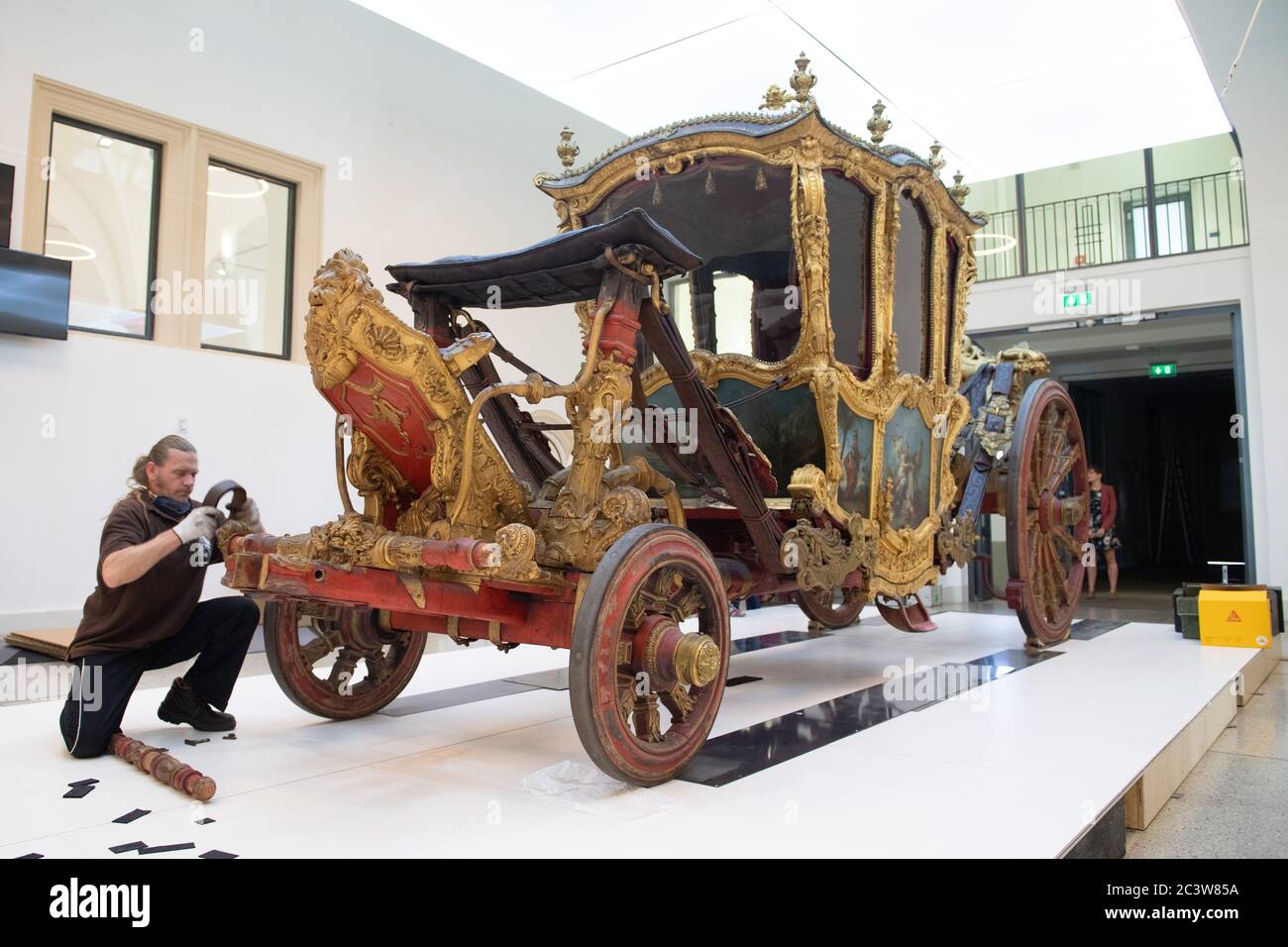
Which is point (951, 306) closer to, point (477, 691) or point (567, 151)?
point (567, 151)

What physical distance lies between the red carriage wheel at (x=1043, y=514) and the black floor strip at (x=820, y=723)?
1.50ft

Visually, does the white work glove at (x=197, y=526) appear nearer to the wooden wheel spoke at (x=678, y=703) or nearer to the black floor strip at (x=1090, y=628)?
the wooden wheel spoke at (x=678, y=703)

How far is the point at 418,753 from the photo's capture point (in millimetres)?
2881

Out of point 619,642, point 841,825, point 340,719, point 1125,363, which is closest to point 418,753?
point 340,719

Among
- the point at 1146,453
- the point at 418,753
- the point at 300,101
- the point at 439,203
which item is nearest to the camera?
the point at 418,753

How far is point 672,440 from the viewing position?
3297 millimetres

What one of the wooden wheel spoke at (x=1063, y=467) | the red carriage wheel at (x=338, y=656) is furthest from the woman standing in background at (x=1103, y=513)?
the red carriage wheel at (x=338, y=656)

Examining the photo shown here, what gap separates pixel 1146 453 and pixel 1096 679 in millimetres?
14452

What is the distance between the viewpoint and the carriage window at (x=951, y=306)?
15.4ft

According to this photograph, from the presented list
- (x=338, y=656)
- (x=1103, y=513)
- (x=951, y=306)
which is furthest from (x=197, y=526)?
(x=1103, y=513)

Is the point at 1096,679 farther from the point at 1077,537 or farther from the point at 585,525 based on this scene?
the point at 585,525

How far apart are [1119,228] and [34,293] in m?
8.97

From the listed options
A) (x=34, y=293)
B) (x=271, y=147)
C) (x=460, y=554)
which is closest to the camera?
(x=460, y=554)

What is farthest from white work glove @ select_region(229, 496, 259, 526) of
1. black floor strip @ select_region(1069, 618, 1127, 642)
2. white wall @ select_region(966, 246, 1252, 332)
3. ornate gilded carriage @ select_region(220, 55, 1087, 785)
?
white wall @ select_region(966, 246, 1252, 332)
